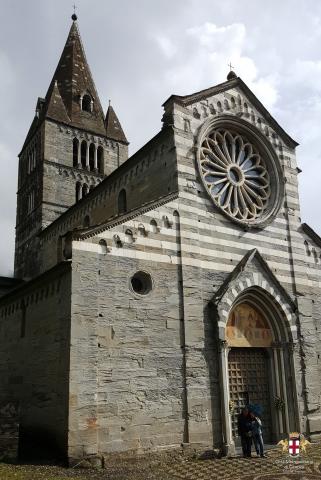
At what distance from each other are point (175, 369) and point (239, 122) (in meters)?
9.02

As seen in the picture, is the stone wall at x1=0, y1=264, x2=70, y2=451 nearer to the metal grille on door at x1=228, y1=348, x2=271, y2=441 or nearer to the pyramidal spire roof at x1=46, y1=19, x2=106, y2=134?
the metal grille on door at x1=228, y1=348, x2=271, y2=441

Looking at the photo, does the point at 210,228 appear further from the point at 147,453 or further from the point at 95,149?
the point at 95,149

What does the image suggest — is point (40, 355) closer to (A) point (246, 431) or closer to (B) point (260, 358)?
(A) point (246, 431)

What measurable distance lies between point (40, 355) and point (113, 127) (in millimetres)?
24650

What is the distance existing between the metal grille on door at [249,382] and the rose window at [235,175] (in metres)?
4.31

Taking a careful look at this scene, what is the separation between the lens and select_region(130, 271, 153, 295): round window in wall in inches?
478

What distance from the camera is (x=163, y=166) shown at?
14.2 m

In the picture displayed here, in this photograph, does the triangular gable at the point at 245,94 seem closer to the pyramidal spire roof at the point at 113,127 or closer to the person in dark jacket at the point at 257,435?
the person in dark jacket at the point at 257,435

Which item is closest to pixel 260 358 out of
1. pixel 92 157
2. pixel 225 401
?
pixel 225 401

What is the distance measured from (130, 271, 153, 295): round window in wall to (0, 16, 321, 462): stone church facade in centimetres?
3

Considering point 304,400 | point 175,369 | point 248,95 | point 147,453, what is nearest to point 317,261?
point 304,400

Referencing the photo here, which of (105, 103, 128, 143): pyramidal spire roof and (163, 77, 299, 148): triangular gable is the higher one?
(105, 103, 128, 143): pyramidal spire roof

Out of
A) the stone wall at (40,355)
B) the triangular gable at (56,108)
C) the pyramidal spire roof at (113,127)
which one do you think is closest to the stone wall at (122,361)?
the stone wall at (40,355)

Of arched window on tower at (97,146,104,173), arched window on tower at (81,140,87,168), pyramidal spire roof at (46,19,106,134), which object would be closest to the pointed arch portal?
arched window on tower at (97,146,104,173)
